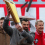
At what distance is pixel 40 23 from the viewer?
106 inches

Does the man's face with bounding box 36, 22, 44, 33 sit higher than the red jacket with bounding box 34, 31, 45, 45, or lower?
higher

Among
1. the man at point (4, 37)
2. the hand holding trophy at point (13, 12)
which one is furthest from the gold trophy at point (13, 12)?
the man at point (4, 37)

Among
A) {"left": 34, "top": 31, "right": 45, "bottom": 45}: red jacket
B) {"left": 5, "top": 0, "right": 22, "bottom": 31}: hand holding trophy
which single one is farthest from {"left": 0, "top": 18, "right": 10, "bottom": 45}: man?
{"left": 5, "top": 0, "right": 22, "bottom": 31}: hand holding trophy

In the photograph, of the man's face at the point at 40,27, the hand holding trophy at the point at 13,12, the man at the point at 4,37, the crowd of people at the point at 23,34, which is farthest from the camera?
the man at the point at 4,37

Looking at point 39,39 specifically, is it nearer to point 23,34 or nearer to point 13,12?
point 23,34

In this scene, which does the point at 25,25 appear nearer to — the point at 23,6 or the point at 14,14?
the point at 14,14

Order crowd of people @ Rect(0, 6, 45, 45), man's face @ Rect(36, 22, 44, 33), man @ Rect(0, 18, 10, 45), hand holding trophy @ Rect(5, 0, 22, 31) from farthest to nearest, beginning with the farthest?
man @ Rect(0, 18, 10, 45), man's face @ Rect(36, 22, 44, 33), crowd of people @ Rect(0, 6, 45, 45), hand holding trophy @ Rect(5, 0, 22, 31)

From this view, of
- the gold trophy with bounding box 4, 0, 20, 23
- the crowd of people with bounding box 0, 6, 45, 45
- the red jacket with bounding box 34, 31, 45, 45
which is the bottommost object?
the red jacket with bounding box 34, 31, 45, 45

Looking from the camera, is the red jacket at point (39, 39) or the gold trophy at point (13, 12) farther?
the red jacket at point (39, 39)

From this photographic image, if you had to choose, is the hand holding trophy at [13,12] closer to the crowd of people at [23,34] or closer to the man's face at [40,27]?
the crowd of people at [23,34]

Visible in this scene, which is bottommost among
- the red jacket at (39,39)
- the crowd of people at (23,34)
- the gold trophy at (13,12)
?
the red jacket at (39,39)

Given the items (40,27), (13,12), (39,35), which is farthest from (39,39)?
(13,12)

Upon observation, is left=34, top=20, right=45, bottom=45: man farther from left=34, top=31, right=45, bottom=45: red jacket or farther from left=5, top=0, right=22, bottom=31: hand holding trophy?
left=5, top=0, right=22, bottom=31: hand holding trophy

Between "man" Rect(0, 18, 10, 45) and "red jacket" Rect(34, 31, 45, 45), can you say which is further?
"man" Rect(0, 18, 10, 45)
